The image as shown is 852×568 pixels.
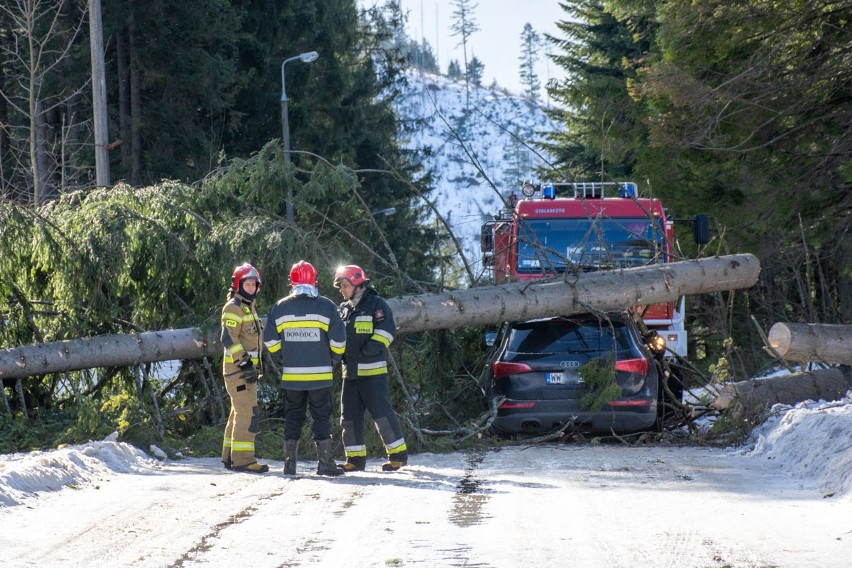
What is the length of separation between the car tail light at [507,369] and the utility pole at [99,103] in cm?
738

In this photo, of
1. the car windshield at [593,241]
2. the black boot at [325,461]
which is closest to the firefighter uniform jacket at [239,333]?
the black boot at [325,461]

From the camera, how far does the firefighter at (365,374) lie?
9.47m

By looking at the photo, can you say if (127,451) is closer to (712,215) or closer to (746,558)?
(746,558)

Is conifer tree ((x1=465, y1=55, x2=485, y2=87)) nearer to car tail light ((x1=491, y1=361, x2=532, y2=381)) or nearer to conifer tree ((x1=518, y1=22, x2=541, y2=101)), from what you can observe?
conifer tree ((x1=518, y1=22, x2=541, y2=101))

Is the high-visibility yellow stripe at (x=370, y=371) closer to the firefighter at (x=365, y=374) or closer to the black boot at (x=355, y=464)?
the firefighter at (x=365, y=374)

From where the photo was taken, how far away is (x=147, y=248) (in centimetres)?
1141

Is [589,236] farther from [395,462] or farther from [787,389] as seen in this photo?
[395,462]

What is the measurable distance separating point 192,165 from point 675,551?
2336 cm

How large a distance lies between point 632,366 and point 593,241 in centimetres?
380

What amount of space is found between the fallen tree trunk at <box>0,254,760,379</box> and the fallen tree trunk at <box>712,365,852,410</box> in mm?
1321

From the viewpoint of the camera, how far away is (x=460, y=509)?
7086 millimetres

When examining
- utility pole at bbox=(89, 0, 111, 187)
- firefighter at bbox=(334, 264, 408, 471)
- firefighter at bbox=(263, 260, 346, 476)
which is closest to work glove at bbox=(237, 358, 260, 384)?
firefighter at bbox=(263, 260, 346, 476)

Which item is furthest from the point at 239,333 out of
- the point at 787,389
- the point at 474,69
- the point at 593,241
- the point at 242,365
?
the point at 474,69

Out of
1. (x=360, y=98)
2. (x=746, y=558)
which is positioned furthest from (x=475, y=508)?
(x=360, y=98)
